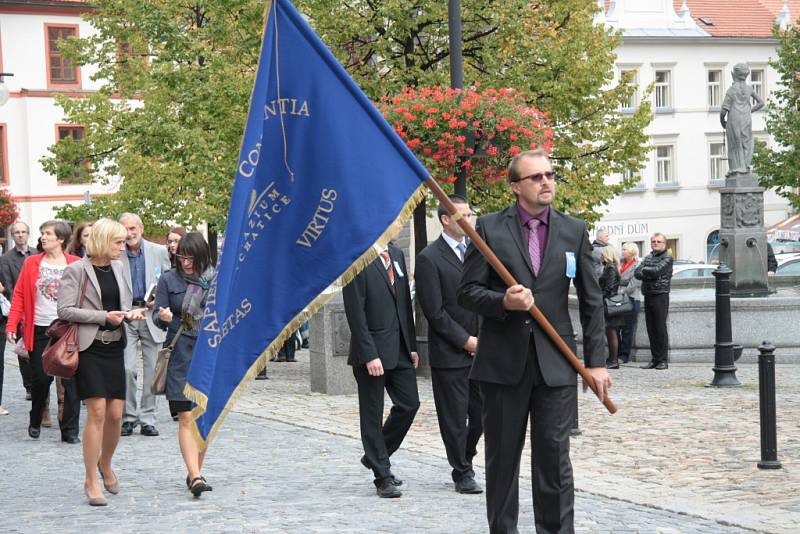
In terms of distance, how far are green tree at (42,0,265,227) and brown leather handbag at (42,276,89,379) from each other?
14870 mm

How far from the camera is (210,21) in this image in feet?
87.3

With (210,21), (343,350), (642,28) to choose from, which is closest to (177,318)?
(343,350)

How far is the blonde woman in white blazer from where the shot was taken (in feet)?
30.8

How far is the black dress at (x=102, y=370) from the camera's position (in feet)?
30.8

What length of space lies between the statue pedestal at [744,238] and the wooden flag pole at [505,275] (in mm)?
15807

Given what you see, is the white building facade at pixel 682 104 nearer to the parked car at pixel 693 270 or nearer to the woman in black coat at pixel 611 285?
the parked car at pixel 693 270

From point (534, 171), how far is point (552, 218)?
0.87ft

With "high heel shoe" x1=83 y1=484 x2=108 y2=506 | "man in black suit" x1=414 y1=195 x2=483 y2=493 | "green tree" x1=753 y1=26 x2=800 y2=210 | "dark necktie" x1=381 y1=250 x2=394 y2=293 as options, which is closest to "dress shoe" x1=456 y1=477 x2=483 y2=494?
"man in black suit" x1=414 y1=195 x2=483 y2=493

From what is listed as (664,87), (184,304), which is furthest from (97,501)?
(664,87)

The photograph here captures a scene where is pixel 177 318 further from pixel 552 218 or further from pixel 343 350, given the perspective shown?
pixel 343 350

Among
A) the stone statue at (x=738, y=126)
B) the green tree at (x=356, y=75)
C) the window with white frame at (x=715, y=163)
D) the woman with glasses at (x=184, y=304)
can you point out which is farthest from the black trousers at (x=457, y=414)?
the window with white frame at (x=715, y=163)

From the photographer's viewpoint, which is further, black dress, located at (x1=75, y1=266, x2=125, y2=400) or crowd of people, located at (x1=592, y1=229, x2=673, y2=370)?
crowd of people, located at (x1=592, y1=229, x2=673, y2=370)

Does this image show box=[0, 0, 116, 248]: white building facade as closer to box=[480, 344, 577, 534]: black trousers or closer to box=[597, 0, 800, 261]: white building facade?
box=[597, 0, 800, 261]: white building facade

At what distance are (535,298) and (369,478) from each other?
3.28 metres
